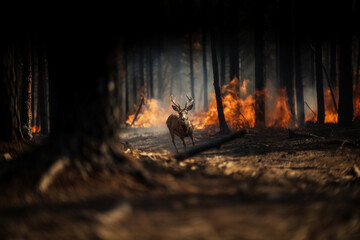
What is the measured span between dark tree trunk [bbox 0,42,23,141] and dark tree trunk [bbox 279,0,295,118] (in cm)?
1640

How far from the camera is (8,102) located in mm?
6320

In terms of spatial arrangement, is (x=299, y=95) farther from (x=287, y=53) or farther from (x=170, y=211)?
(x=170, y=211)

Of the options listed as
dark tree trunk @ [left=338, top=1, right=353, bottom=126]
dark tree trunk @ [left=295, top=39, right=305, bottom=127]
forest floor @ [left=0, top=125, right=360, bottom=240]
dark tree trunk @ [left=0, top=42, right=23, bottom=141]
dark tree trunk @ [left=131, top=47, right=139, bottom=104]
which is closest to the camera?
forest floor @ [left=0, top=125, right=360, bottom=240]

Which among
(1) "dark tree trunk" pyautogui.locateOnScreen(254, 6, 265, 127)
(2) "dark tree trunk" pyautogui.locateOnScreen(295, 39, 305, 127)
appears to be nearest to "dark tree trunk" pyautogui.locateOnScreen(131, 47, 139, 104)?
(1) "dark tree trunk" pyautogui.locateOnScreen(254, 6, 265, 127)

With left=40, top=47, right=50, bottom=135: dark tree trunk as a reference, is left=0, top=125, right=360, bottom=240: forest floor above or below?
below

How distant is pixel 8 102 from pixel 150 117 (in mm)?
22700

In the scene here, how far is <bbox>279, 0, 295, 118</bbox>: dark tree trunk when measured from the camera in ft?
57.4

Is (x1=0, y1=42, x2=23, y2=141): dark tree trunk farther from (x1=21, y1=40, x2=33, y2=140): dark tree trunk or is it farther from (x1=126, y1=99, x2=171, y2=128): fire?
(x1=126, y1=99, x2=171, y2=128): fire

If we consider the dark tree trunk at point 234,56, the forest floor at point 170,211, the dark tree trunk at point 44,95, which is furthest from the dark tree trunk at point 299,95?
the dark tree trunk at point 44,95

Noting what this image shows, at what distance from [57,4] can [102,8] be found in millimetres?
809

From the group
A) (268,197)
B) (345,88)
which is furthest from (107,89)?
(345,88)

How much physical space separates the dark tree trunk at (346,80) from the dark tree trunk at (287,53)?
4.10m

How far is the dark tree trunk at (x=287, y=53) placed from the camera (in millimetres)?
17484

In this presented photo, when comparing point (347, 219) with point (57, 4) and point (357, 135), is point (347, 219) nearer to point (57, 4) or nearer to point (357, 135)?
point (57, 4)
